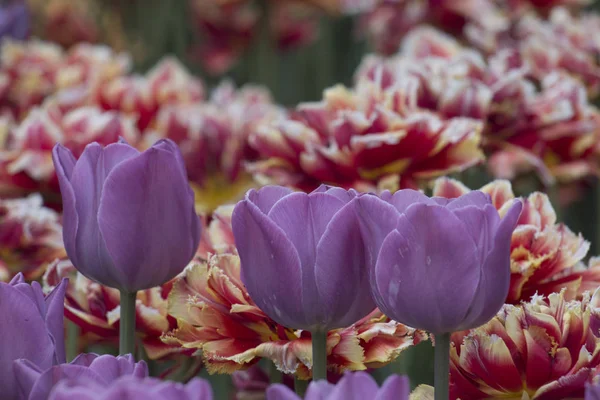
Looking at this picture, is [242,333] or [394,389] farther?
[242,333]

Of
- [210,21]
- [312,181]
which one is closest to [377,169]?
[312,181]

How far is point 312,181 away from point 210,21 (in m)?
0.92

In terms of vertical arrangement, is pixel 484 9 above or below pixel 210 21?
above

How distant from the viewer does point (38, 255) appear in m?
0.62

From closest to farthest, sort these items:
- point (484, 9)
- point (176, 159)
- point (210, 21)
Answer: point (176, 159)
point (484, 9)
point (210, 21)

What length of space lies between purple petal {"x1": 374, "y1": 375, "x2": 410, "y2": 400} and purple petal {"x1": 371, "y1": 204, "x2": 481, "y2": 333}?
0.16ft

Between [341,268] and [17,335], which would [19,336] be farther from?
[341,268]

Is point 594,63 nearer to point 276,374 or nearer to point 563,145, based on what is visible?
point 563,145

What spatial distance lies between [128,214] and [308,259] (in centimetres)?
8

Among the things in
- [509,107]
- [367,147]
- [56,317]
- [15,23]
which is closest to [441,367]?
[56,317]

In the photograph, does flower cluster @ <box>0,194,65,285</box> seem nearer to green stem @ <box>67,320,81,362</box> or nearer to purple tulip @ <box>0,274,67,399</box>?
green stem @ <box>67,320,81,362</box>

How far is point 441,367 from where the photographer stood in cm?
36

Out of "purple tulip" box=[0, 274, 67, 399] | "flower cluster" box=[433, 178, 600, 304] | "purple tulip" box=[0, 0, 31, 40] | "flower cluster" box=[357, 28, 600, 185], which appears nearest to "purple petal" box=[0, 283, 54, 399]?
"purple tulip" box=[0, 274, 67, 399]

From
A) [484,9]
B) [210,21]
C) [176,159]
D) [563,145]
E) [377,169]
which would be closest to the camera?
[176,159]
